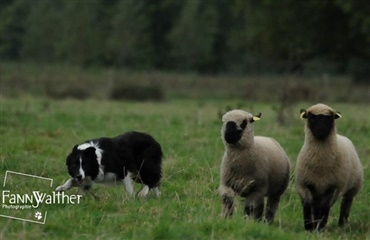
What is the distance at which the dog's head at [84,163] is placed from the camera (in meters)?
9.16

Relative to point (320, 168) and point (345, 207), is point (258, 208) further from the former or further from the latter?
point (345, 207)

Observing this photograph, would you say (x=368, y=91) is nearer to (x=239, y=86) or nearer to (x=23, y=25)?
(x=239, y=86)

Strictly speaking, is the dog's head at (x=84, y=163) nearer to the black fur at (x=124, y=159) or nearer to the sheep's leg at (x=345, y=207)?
the black fur at (x=124, y=159)

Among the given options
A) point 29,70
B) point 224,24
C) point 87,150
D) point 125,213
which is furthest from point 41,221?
point 224,24

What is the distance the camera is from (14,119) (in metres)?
18.4

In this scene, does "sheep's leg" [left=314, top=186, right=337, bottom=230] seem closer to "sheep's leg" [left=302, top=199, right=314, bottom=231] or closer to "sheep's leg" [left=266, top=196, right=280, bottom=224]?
"sheep's leg" [left=302, top=199, right=314, bottom=231]

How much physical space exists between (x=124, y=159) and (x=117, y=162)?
0.64 feet

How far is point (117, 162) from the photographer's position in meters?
9.66

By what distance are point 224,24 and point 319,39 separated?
91.2 feet

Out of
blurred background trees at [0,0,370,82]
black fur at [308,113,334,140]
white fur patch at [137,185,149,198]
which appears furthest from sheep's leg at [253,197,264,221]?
blurred background trees at [0,0,370,82]

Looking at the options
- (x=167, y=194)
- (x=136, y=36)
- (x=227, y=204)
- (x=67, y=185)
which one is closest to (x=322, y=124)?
(x=227, y=204)

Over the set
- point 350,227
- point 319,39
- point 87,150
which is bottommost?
point 350,227

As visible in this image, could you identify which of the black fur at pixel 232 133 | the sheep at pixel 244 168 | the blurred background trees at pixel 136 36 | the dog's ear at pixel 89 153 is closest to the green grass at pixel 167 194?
the sheep at pixel 244 168

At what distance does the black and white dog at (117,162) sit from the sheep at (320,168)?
6.62 feet
